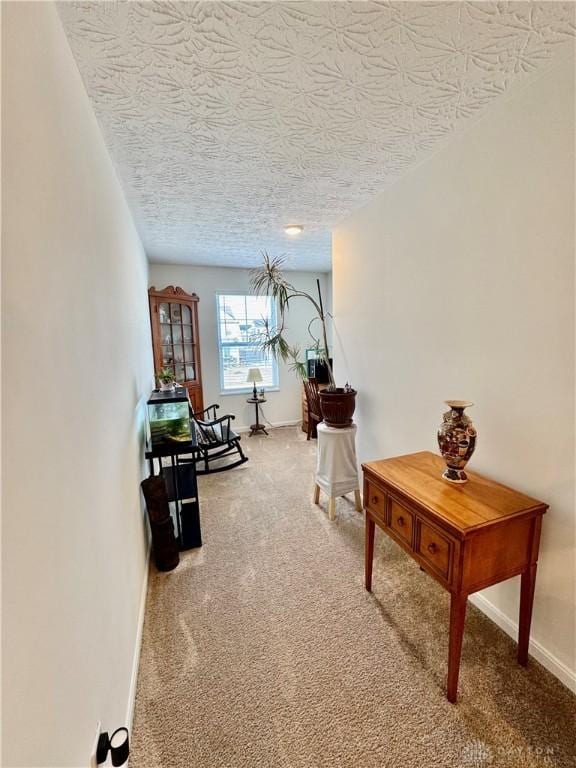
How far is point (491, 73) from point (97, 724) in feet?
8.43

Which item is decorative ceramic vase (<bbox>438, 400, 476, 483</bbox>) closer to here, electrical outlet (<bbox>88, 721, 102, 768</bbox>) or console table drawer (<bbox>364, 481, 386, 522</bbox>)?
console table drawer (<bbox>364, 481, 386, 522</bbox>)

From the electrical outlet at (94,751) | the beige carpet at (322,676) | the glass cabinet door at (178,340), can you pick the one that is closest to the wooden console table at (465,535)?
the beige carpet at (322,676)

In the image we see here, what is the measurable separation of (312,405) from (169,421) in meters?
2.46

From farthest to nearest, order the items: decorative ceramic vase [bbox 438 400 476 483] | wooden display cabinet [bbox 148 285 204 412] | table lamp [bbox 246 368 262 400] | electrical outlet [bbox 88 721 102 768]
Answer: table lamp [bbox 246 368 262 400], wooden display cabinet [bbox 148 285 204 412], decorative ceramic vase [bbox 438 400 476 483], electrical outlet [bbox 88 721 102 768]

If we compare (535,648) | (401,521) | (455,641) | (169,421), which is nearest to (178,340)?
(169,421)

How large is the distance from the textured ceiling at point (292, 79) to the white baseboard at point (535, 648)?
239cm

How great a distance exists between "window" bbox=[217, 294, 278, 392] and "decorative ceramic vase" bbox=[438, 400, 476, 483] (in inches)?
150

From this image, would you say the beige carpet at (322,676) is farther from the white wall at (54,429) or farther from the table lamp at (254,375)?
the table lamp at (254,375)

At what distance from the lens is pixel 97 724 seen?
0.95 m

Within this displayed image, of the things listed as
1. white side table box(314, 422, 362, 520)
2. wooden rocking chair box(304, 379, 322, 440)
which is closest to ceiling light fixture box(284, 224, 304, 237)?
white side table box(314, 422, 362, 520)

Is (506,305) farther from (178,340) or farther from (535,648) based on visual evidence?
(178,340)

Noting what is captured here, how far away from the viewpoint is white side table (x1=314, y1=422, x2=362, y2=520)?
8.63ft

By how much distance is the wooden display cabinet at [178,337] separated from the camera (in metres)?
4.17

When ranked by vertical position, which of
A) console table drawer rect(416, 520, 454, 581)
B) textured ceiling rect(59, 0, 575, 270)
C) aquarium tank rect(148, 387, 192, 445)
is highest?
textured ceiling rect(59, 0, 575, 270)
